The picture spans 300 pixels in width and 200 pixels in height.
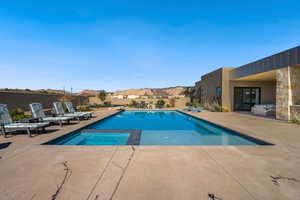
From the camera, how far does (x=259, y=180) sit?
2158 mm

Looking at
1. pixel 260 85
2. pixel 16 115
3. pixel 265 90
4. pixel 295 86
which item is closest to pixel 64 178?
pixel 16 115

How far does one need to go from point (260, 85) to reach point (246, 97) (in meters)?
1.50

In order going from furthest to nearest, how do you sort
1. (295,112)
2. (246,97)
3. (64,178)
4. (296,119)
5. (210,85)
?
(210,85), (246,97), (295,112), (296,119), (64,178)

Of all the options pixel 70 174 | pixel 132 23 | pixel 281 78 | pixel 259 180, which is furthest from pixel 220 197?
pixel 132 23

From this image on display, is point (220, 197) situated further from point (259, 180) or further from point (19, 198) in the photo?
point (19, 198)

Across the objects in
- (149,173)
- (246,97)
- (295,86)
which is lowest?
(149,173)

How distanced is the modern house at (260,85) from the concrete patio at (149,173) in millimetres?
5644

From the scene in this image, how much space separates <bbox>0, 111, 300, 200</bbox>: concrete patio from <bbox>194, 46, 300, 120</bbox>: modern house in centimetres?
564

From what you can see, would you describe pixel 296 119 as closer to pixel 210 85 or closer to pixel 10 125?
pixel 210 85

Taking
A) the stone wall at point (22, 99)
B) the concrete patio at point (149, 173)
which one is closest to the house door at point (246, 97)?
the concrete patio at point (149, 173)

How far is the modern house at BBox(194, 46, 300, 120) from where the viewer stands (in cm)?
735

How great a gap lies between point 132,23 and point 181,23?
4.29 meters

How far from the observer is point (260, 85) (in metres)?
12.7

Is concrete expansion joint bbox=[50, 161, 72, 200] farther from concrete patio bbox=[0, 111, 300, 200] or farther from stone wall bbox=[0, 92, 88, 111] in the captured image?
stone wall bbox=[0, 92, 88, 111]
